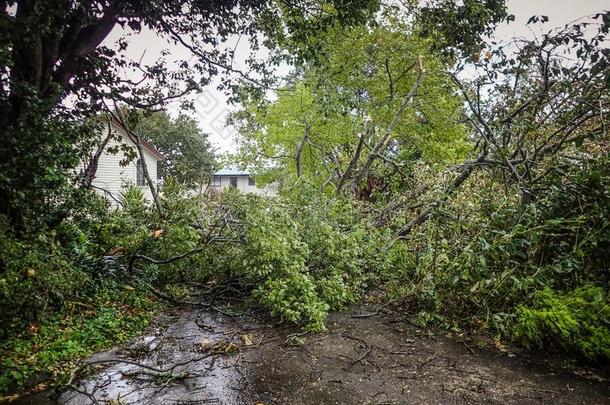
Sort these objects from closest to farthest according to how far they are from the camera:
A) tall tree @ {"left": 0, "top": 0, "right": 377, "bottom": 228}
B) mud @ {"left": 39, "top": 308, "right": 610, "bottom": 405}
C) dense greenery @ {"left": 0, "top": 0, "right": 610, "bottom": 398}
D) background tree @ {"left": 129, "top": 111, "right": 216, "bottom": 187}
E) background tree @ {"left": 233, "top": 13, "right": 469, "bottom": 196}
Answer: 1. mud @ {"left": 39, "top": 308, "right": 610, "bottom": 405}
2. dense greenery @ {"left": 0, "top": 0, "right": 610, "bottom": 398}
3. tall tree @ {"left": 0, "top": 0, "right": 377, "bottom": 228}
4. background tree @ {"left": 233, "top": 13, "right": 469, "bottom": 196}
5. background tree @ {"left": 129, "top": 111, "right": 216, "bottom": 187}

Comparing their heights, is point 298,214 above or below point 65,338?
above

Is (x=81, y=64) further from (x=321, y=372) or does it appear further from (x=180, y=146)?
(x=180, y=146)

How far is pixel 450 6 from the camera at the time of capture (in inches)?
193

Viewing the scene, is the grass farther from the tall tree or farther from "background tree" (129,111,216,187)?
"background tree" (129,111,216,187)

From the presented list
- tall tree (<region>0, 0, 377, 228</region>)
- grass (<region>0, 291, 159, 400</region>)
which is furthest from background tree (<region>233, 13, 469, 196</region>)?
grass (<region>0, 291, 159, 400</region>)

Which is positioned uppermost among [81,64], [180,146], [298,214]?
[180,146]

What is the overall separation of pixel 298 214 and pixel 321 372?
3.32 meters

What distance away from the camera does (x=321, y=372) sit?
347 cm

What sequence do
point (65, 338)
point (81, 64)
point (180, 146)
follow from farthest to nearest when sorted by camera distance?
point (180, 146), point (81, 64), point (65, 338)

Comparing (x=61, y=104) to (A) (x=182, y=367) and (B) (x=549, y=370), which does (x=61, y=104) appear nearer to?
(A) (x=182, y=367)

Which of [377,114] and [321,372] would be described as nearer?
[321,372]

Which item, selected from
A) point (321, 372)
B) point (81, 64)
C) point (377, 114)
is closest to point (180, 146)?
point (377, 114)

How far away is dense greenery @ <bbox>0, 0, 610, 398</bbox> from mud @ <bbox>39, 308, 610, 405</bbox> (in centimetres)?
34

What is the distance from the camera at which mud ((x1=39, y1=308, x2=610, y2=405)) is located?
2.99 m
